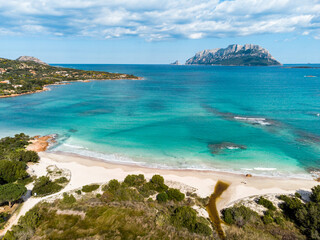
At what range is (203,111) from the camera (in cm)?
6038

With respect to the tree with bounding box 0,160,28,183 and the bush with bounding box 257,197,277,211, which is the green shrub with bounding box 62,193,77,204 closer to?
the tree with bounding box 0,160,28,183

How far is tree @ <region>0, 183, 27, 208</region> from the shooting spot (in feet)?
64.6

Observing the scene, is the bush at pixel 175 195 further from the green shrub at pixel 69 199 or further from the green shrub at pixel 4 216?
the green shrub at pixel 4 216

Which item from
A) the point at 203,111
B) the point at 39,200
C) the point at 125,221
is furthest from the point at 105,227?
the point at 203,111

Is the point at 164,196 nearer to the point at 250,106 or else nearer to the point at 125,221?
the point at 125,221

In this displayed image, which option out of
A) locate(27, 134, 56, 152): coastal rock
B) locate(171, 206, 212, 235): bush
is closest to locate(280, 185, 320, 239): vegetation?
locate(171, 206, 212, 235): bush

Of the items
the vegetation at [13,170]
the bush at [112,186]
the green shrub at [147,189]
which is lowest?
the green shrub at [147,189]

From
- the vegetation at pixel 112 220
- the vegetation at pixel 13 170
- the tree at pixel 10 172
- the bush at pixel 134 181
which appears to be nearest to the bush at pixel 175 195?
the vegetation at pixel 112 220

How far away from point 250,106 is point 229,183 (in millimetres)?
47922

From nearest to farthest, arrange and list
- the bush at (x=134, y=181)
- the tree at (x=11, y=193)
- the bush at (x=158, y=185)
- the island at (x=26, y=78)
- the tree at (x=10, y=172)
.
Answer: the tree at (x=11, y=193) → the bush at (x=158, y=185) → the tree at (x=10, y=172) → the bush at (x=134, y=181) → the island at (x=26, y=78)

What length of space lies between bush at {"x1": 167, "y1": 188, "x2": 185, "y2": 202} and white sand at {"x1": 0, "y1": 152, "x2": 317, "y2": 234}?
6.42 feet

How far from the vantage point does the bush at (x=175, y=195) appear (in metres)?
Result: 21.9

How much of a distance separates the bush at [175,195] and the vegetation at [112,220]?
1.86ft

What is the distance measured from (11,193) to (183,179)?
2007 centimetres
